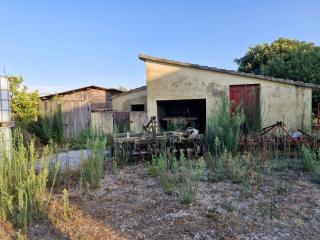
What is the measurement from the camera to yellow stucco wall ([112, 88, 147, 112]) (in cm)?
1359

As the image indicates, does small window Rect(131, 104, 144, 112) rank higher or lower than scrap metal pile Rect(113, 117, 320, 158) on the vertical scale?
higher

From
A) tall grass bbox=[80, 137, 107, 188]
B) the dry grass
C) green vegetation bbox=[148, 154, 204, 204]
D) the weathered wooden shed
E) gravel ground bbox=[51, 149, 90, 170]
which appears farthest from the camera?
the weathered wooden shed

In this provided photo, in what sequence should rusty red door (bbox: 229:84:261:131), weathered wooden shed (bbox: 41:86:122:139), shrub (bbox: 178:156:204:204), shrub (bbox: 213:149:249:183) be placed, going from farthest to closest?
weathered wooden shed (bbox: 41:86:122:139) < rusty red door (bbox: 229:84:261:131) < shrub (bbox: 213:149:249:183) < shrub (bbox: 178:156:204:204)

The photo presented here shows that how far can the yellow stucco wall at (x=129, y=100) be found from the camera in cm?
1359

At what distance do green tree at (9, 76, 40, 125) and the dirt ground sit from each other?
7195 mm

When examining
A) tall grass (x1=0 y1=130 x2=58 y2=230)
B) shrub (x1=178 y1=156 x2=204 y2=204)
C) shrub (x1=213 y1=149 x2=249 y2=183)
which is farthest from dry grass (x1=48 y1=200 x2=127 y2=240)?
shrub (x1=213 y1=149 x2=249 y2=183)

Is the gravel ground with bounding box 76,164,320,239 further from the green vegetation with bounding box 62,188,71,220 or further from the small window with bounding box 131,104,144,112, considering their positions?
the small window with bounding box 131,104,144,112

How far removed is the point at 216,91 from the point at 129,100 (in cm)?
439

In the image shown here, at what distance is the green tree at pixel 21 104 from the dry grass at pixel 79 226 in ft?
26.1

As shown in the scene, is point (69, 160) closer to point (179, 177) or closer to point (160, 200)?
point (179, 177)

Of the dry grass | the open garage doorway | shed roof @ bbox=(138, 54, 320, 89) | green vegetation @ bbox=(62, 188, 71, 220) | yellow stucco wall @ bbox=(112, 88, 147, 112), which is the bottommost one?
the dry grass

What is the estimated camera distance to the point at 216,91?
1119 cm

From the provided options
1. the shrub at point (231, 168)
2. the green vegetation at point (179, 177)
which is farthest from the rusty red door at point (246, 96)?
the green vegetation at point (179, 177)

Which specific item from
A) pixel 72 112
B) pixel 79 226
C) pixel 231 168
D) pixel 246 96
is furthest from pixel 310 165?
pixel 72 112
